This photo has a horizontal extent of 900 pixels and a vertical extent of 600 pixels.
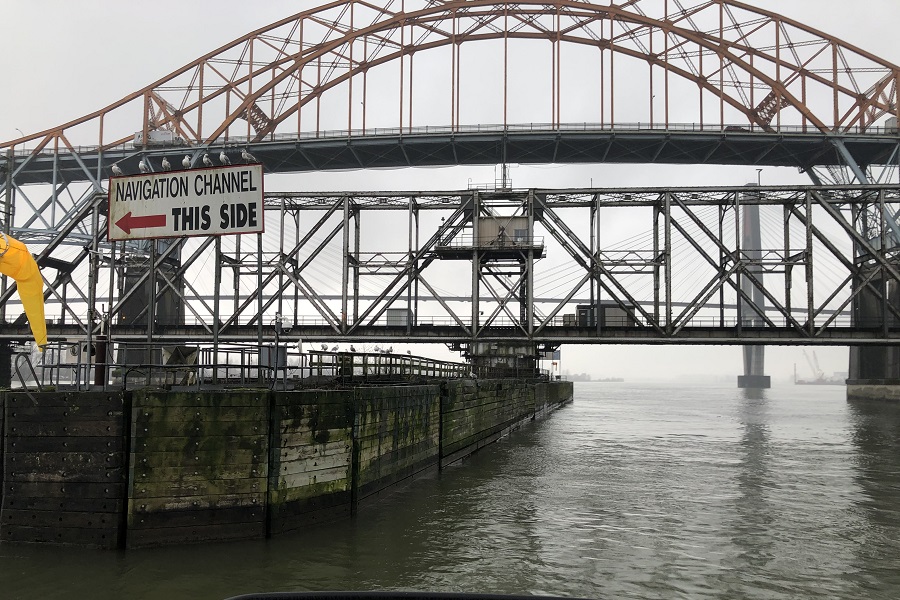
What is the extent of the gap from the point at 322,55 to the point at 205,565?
95.4m

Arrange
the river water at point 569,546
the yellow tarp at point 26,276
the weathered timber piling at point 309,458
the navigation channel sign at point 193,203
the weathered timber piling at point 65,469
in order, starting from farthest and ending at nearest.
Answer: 1. the yellow tarp at point 26,276
2. the navigation channel sign at point 193,203
3. the weathered timber piling at point 309,458
4. the weathered timber piling at point 65,469
5. the river water at point 569,546

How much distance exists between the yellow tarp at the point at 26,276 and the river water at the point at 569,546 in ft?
30.0

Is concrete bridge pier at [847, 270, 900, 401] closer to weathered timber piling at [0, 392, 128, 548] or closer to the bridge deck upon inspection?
the bridge deck

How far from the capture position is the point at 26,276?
75.7 ft

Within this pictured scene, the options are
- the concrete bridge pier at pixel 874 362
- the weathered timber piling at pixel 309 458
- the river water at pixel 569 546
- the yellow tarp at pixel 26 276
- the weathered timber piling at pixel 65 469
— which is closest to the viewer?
the river water at pixel 569 546

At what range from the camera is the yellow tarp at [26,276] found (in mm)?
22516

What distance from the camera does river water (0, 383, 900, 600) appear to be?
14.9 m

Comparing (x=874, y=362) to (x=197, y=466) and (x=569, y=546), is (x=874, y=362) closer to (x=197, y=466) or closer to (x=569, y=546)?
(x=569, y=546)

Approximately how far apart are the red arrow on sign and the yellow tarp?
3121 millimetres

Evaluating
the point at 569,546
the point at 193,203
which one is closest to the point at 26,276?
the point at 193,203

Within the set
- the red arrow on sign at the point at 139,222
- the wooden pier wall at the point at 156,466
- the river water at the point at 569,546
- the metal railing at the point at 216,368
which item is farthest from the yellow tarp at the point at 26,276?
the river water at the point at 569,546

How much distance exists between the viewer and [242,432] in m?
17.6

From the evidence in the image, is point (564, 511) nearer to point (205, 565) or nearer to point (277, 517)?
point (277, 517)

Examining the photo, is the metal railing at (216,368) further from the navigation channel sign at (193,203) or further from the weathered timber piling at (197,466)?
the navigation channel sign at (193,203)
